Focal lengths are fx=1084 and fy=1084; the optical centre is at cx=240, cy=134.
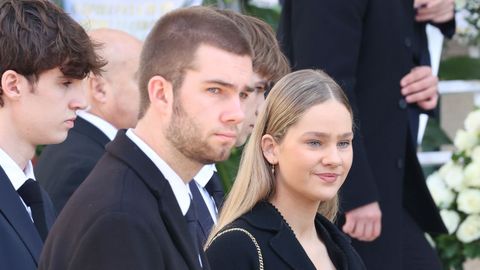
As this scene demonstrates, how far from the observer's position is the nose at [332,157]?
358 cm

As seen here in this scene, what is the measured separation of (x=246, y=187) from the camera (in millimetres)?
3615

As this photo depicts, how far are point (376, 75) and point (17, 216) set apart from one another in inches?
80.2

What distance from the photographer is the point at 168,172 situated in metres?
2.62

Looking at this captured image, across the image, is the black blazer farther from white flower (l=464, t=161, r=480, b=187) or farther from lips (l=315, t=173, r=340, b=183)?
white flower (l=464, t=161, r=480, b=187)

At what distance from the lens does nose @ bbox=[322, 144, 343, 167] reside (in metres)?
3.58

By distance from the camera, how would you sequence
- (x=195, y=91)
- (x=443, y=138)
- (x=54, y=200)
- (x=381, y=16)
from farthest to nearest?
1. (x=443, y=138)
2. (x=381, y=16)
3. (x=54, y=200)
4. (x=195, y=91)

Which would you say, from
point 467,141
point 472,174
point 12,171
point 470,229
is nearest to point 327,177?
point 12,171

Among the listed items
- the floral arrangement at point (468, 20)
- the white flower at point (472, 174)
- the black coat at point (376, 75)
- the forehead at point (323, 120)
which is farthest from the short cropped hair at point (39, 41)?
the floral arrangement at point (468, 20)

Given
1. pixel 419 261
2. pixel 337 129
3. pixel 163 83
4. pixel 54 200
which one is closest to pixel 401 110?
pixel 419 261

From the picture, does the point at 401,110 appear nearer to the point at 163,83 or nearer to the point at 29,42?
the point at 29,42

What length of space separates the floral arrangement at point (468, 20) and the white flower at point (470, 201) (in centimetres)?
149

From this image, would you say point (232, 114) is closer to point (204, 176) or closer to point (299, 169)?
point (299, 169)

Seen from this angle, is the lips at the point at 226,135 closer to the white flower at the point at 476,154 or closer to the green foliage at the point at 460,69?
the white flower at the point at 476,154

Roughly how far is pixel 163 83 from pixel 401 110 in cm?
227
